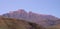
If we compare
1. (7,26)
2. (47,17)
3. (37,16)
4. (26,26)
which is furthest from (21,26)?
(47,17)

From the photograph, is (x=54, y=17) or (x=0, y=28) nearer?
(x=0, y=28)

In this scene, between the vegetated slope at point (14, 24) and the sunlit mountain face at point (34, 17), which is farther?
the sunlit mountain face at point (34, 17)

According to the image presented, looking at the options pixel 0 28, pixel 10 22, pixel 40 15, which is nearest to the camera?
pixel 0 28

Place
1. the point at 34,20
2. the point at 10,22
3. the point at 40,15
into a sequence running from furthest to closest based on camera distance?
the point at 40,15, the point at 34,20, the point at 10,22

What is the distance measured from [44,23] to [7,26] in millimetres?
1329

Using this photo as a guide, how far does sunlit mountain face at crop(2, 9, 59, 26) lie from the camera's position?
159 inches

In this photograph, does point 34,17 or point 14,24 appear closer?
point 14,24

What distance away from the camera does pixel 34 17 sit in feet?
13.8

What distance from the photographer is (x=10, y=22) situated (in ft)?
11.7

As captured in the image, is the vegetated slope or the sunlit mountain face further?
the sunlit mountain face

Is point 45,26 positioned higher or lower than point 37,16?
lower

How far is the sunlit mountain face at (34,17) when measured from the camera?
4039mm

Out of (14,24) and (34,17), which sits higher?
(34,17)

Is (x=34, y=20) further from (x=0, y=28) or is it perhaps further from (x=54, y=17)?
(x=0, y=28)
